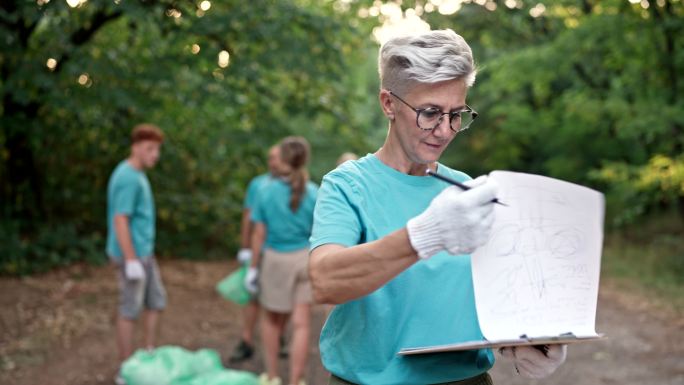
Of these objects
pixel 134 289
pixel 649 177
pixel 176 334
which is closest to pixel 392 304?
pixel 134 289

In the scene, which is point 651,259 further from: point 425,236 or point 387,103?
point 425,236

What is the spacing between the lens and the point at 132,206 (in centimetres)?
604

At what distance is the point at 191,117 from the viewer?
12.3 metres

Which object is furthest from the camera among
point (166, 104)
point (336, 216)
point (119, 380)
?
point (166, 104)

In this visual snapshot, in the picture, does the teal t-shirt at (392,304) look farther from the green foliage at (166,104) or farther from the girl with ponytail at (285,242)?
the green foliage at (166,104)

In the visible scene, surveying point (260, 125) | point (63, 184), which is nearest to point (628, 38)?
point (260, 125)

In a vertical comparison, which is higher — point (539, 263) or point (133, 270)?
point (539, 263)

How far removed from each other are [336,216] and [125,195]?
4.33 metres

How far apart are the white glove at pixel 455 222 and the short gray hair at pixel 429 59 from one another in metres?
0.39

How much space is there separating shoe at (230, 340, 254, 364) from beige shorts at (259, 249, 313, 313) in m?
1.01

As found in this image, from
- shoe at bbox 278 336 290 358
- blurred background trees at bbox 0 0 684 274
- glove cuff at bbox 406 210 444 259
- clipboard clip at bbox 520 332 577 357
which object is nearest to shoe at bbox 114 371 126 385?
shoe at bbox 278 336 290 358

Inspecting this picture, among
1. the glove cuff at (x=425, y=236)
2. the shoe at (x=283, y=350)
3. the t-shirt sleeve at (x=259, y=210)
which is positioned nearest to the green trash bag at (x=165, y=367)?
the t-shirt sleeve at (x=259, y=210)

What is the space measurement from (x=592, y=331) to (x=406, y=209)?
1.86 ft

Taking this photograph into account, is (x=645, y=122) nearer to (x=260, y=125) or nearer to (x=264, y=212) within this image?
(x=260, y=125)
